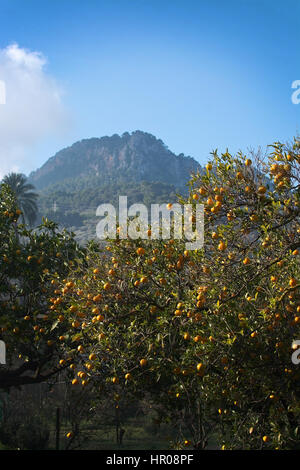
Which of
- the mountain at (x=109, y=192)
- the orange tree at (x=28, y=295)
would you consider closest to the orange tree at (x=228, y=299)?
the orange tree at (x=28, y=295)

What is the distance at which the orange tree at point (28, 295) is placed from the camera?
20.1 feet

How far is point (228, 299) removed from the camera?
3.86 m

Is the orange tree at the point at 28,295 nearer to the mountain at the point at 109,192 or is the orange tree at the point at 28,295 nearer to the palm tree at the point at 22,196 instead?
the palm tree at the point at 22,196

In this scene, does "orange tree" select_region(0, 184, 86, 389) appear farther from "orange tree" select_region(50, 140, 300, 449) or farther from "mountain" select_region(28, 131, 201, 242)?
"mountain" select_region(28, 131, 201, 242)

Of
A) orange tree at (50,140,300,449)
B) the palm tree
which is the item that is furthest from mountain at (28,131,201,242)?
orange tree at (50,140,300,449)

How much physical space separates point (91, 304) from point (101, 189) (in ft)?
437

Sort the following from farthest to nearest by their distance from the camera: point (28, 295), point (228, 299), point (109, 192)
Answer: point (109, 192) < point (28, 295) < point (228, 299)

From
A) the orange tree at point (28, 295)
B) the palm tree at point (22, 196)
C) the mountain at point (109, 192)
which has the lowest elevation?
the orange tree at point (28, 295)

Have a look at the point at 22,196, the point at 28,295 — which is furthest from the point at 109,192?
the point at 28,295

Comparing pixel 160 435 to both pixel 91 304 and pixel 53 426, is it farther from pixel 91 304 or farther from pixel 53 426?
pixel 91 304

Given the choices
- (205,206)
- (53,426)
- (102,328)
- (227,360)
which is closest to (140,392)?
(102,328)

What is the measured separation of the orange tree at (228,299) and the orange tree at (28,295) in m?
1.61

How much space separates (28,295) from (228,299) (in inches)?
149

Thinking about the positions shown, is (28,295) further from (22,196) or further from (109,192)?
(109,192)
